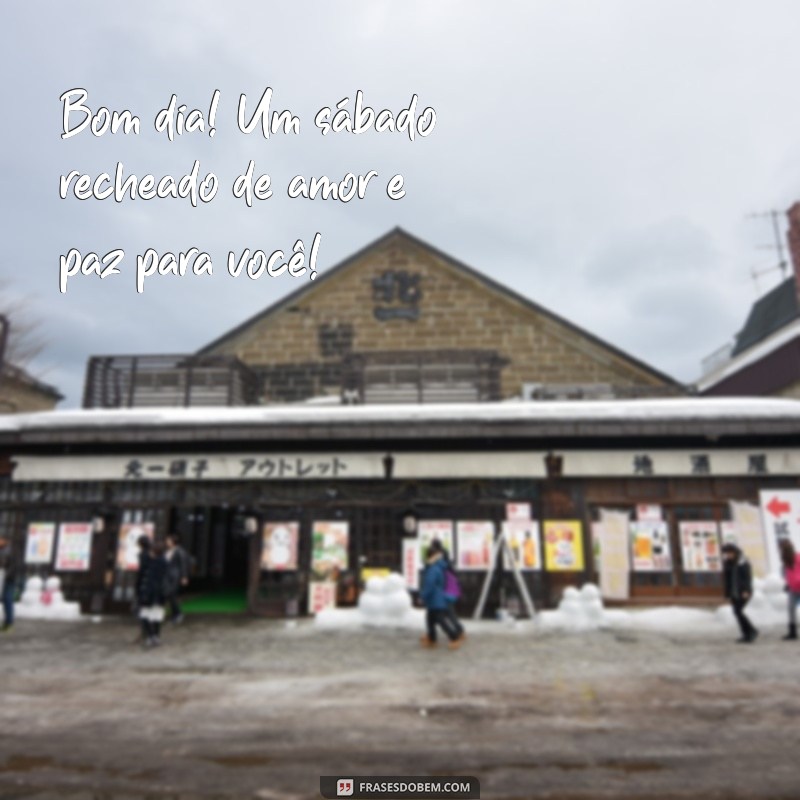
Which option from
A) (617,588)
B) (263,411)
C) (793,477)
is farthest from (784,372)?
(263,411)

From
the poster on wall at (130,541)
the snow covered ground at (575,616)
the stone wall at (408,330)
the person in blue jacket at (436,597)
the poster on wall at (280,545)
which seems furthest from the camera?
the stone wall at (408,330)

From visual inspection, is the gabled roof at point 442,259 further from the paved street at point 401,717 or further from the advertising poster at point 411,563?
the paved street at point 401,717

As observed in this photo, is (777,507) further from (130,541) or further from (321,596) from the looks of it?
(130,541)

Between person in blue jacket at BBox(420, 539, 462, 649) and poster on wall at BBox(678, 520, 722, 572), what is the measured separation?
5.43 metres

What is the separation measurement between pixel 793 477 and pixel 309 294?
14.2m

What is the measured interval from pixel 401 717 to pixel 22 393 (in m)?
30.8

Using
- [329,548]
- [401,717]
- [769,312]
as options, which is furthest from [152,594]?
[769,312]

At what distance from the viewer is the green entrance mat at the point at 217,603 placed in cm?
1248

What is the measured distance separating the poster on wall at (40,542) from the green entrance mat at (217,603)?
119 inches

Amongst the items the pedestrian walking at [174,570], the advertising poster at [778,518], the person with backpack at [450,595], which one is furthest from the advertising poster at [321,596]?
the advertising poster at [778,518]

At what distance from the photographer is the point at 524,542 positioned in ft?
38.4

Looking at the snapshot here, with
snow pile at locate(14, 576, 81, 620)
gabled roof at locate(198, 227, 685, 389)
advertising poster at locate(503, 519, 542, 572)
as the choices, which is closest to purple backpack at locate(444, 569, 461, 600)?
advertising poster at locate(503, 519, 542, 572)

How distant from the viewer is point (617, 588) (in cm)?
1155

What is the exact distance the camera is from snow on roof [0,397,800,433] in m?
11.6
